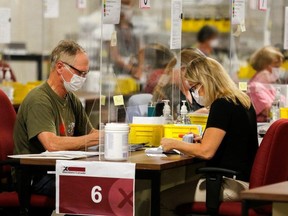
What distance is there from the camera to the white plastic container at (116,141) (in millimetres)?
5301

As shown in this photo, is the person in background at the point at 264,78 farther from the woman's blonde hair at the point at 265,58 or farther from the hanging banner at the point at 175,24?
the hanging banner at the point at 175,24

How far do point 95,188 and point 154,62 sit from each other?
6.32 feet

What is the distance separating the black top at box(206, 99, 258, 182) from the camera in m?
5.73

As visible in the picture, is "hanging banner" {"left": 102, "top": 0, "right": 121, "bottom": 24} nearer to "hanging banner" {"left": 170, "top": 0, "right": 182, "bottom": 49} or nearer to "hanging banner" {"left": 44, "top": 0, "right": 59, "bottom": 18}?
"hanging banner" {"left": 170, "top": 0, "right": 182, "bottom": 49}

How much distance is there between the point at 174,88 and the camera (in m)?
7.14

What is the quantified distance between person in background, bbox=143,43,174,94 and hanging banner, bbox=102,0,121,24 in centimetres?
92

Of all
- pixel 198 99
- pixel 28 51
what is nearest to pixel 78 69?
pixel 198 99

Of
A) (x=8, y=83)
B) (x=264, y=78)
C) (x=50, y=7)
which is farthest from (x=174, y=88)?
(x=50, y=7)

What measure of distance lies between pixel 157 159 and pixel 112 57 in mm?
827

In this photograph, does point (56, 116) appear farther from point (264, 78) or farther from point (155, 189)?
point (264, 78)

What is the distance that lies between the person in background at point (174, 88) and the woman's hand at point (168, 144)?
3.85ft

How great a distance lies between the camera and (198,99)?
6.10 m

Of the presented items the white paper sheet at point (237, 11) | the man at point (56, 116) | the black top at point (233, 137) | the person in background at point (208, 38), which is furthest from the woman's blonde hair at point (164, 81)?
the person in background at point (208, 38)

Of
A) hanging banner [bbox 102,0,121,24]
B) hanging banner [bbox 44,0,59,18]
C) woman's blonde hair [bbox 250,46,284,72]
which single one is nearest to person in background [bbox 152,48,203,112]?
hanging banner [bbox 102,0,121,24]
